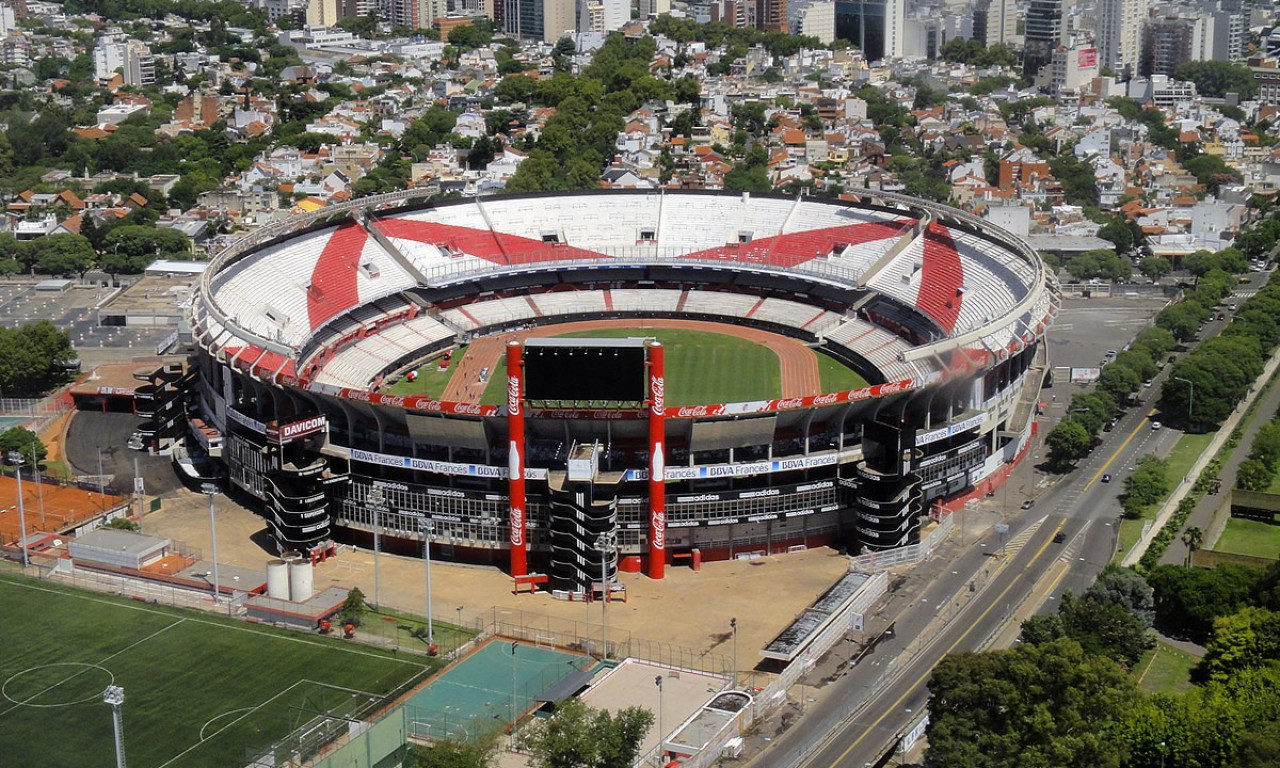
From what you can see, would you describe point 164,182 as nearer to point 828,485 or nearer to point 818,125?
point 818,125

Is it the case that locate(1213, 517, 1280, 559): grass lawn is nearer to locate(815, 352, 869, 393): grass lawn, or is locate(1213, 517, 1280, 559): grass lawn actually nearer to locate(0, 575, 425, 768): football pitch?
locate(815, 352, 869, 393): grass lawn

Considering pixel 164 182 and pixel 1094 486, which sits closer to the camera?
pixel 1094 486

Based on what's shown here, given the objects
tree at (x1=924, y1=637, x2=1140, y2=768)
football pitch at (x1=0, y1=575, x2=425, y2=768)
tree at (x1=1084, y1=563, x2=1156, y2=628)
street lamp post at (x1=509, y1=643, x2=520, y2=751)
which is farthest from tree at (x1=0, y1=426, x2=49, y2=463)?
tree at (x1=1084, y1=563, x2=1156, y2=628)

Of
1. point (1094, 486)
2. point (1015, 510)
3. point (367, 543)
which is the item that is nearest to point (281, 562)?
point (367, 543)

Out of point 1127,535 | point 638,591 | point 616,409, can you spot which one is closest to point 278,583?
point 638,591

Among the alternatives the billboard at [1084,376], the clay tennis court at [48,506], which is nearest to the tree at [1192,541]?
the billboard at [1084,376]
